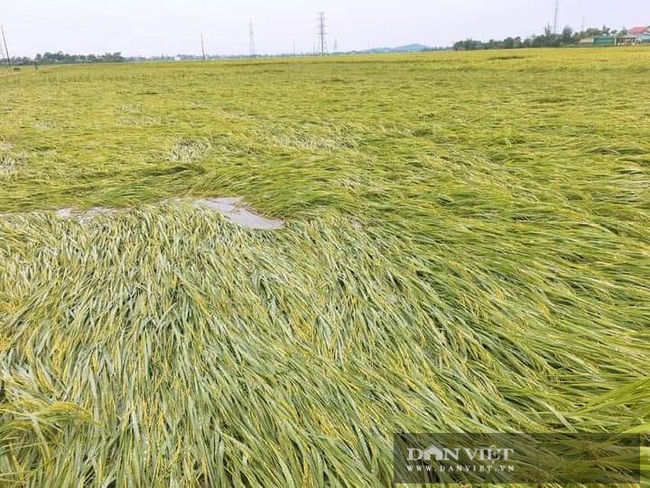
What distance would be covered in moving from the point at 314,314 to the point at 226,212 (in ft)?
5.40

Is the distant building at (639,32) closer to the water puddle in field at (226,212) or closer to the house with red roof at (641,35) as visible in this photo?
the house with red roof at (641,35)

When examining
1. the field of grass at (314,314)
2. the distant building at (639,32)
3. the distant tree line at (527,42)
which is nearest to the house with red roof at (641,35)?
the distant building at (639,32)

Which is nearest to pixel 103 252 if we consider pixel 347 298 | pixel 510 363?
pixel 347 298

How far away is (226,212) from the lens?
2.96 meters

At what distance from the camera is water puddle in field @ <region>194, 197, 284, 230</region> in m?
2.75

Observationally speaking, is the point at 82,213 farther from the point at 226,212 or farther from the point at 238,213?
the point at 238,213

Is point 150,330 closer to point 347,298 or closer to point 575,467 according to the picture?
point 347,298

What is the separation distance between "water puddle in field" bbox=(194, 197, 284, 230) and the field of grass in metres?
0.11

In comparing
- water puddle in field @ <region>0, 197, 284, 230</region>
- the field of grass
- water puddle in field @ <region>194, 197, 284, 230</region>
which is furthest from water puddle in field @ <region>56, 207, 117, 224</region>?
water puddle in field @ <region>194, 197, 284, 230</region>

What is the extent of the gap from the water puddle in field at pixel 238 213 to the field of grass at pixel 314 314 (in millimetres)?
110

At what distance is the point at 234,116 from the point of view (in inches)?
286

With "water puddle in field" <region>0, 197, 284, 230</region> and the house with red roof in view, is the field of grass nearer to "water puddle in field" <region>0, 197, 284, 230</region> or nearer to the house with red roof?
"water puddle in field" <region>0, 197, 284, 230</region>

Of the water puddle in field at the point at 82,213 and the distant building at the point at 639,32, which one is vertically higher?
the distant building at the point at 639,32

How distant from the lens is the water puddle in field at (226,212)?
2.76 meters
